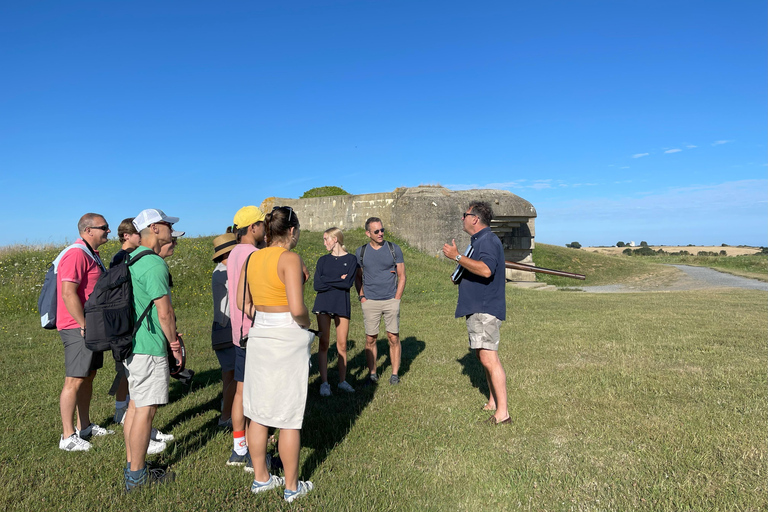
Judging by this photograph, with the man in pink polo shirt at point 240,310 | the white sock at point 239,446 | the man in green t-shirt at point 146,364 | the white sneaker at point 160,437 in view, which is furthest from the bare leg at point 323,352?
the man in green t-shirt at point 146,364

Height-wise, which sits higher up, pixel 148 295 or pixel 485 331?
pixel 148 295

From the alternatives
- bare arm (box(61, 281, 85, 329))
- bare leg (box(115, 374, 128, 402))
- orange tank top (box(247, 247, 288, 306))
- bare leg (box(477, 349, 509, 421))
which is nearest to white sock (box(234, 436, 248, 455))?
orange tank top (box(247, 247, 288, 306))

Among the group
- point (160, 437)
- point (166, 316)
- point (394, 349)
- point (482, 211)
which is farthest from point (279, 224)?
point (394, 349)

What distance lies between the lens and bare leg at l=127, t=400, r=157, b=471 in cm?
334

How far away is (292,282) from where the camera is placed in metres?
3.10

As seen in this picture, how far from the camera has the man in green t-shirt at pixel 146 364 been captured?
337 centimetres

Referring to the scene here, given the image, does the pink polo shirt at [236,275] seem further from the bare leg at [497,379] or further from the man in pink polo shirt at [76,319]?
the bare leg at [497,379]

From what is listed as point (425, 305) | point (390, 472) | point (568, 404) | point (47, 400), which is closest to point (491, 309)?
point (568, 404)

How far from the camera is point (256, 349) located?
10.6 feet

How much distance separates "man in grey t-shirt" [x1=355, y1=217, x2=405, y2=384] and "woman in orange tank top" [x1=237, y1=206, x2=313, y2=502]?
9.98ft

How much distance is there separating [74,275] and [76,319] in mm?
360

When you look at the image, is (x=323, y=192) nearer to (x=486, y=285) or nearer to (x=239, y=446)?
(x=486, y=285)

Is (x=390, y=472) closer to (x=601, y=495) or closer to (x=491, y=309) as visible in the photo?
(x=601, y=495)

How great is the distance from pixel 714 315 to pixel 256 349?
36.4 feet
